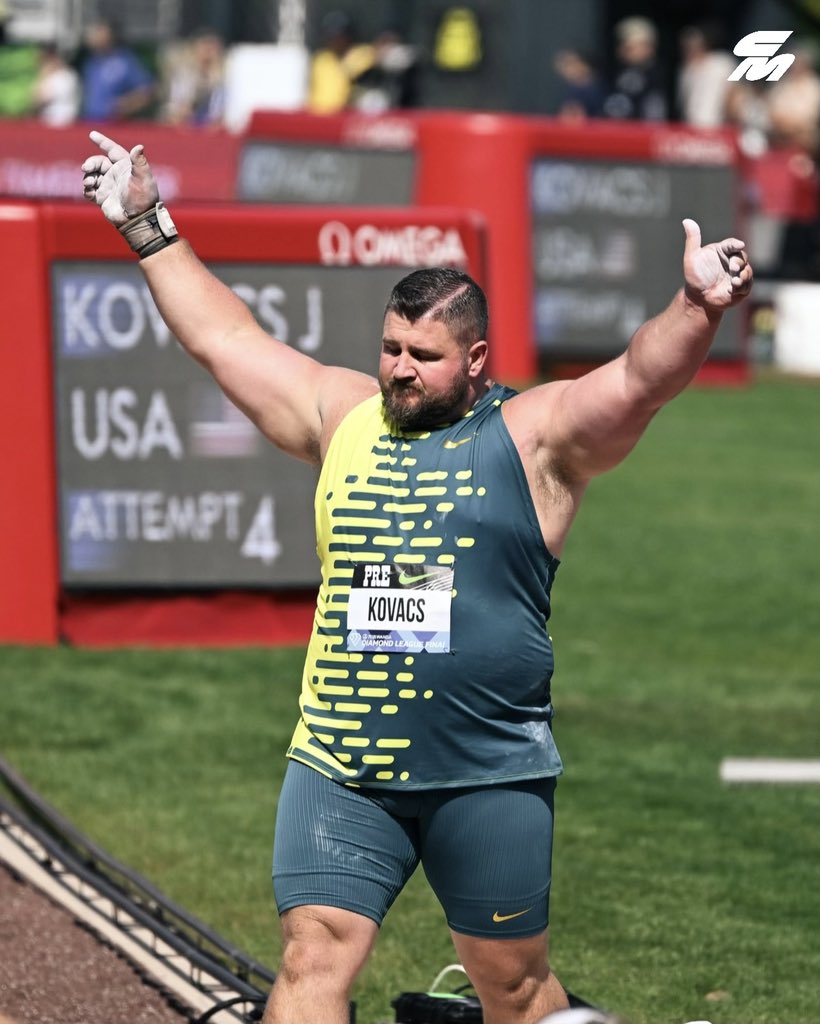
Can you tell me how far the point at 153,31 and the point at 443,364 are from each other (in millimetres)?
33684

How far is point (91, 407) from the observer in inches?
397

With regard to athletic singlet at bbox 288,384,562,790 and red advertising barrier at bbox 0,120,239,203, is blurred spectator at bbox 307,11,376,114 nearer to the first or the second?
red advertising barrier at bbox 0,120,239,203

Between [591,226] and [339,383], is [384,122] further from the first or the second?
[339,383]

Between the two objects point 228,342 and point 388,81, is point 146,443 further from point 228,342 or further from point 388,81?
point 388,81

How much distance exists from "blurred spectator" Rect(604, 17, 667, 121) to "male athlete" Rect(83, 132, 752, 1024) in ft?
66.8

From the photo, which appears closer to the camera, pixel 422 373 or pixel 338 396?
pixel 422 373

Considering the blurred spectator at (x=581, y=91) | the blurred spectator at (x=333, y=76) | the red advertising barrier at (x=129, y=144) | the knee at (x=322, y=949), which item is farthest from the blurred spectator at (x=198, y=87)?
the knee at (x=322, y=949)

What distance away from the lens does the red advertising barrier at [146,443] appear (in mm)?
9984

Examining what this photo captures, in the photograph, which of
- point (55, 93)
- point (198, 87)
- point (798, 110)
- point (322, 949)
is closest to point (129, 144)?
point (798, 110)

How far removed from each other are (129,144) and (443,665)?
16.6 meters

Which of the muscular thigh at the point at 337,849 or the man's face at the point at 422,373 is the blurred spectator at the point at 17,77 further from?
the muscular thigh at the point at 337,849

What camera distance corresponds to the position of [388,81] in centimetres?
2983

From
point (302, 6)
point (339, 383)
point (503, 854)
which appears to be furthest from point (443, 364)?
point (302, 6)

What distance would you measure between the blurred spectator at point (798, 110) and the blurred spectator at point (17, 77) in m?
11.1
